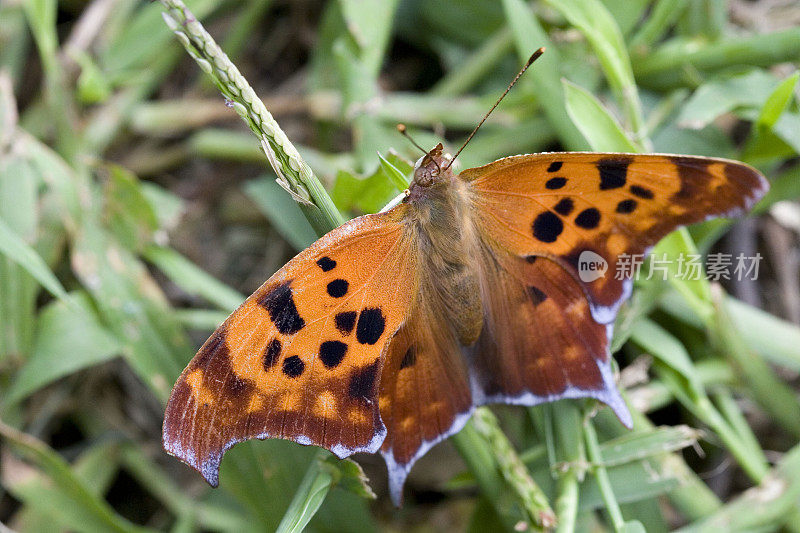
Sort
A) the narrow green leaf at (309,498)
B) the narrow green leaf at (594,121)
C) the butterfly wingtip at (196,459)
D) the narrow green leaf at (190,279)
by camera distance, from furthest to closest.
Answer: the narrow green leaf at (190,279)
the narrow green leaf at (594,121)
the narrow green leaf at (309,498)
the butterfly wingtip at (196,459)

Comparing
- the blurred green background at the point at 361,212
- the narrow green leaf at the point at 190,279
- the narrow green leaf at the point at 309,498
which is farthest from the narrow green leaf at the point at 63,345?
the narrow green leaf at the point at 309,498

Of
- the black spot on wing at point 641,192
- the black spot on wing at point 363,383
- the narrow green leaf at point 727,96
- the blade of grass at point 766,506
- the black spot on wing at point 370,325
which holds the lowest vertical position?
the blade of grass at point 766,506

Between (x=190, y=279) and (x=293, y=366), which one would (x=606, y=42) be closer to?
(x=293, y=366)

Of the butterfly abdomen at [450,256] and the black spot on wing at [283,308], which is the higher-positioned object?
the black spot on wing at [283,308]

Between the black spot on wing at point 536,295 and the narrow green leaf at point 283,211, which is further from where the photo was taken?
the narrow green leaf at point 283,211

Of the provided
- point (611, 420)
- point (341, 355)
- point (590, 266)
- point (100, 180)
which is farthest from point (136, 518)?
point (590, 266)

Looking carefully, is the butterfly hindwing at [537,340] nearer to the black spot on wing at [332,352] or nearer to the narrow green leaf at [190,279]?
the black spot on wing at [332,352]

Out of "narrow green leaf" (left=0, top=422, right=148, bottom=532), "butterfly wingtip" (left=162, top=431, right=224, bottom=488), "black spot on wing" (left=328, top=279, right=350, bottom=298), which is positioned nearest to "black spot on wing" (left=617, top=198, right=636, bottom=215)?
"black spot on wing" (left=328, top=279, right=350, bottom=298)

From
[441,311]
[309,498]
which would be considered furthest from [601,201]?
[309,498]
